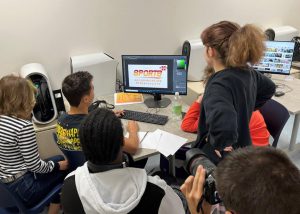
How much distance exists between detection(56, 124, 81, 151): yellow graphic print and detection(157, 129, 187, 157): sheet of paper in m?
0.51

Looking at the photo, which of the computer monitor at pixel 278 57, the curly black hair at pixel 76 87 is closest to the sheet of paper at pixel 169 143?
the curly black hair at pixel 76 87

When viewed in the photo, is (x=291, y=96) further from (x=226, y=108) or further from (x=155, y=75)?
(x=226, y=108)

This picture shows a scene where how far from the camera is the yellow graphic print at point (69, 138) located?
1.77 meters

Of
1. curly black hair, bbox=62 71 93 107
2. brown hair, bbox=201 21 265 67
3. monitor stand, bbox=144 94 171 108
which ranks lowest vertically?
monitor stand, bbox=144 94 171 108

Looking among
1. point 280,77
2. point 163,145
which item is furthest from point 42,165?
point 280,77

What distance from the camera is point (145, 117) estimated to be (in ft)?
7.34

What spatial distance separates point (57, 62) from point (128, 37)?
795 millimetres

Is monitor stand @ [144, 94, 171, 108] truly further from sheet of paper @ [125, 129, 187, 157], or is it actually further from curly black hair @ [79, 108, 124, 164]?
curly black hair @ [79, 108, 124, 164]

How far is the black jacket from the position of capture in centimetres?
138

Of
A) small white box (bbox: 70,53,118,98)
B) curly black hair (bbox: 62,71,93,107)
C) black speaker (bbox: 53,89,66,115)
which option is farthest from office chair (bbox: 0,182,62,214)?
small white box (bbox: 70,53,118,98)

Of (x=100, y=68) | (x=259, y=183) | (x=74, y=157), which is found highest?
(x=259, y=183)

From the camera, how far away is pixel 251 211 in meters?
0.73

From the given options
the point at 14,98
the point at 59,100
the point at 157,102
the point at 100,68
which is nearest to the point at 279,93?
the point at 157,102

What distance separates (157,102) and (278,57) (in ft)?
4.47
